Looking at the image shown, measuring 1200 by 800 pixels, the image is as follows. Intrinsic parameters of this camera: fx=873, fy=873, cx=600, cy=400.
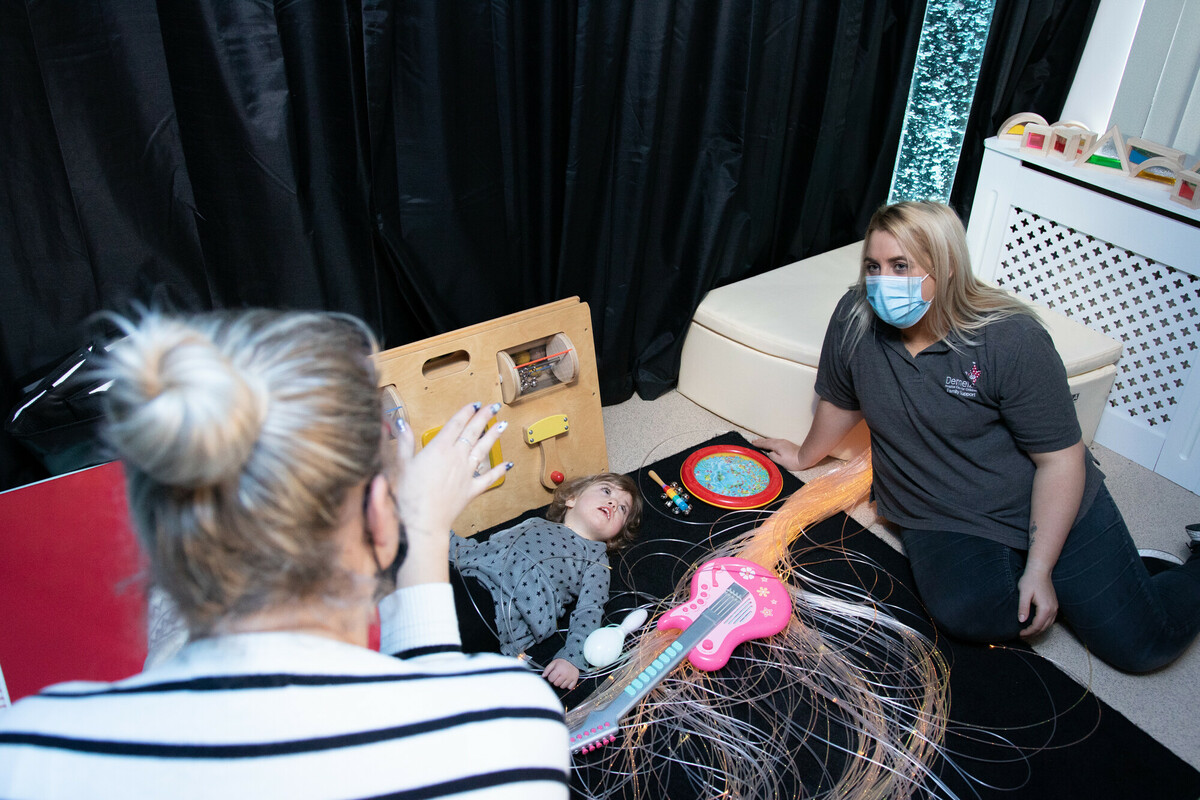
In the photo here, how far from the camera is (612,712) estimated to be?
4.86 ft

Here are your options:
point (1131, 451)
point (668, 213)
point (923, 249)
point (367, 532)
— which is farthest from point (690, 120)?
point (367, 532)

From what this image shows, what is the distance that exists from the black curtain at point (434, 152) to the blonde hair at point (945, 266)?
0.71 m

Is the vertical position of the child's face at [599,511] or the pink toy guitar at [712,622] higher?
the child's face at [599,511]

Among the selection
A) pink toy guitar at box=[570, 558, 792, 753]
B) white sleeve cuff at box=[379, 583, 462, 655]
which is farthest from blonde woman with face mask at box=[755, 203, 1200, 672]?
white sleeve cuff at box=[379, 583, 462, 655]

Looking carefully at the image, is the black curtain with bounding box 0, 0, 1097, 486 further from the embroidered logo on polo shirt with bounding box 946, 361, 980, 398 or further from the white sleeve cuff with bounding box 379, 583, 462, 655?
the white sleeve cuff with bounding box 379, 583, 462, 655

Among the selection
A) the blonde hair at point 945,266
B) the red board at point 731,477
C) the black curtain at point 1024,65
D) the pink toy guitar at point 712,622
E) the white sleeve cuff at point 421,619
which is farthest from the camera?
the black curtain at point 1024,65

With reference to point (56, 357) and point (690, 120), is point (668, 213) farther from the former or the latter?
point (56, 357)

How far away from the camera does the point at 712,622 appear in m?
1.67

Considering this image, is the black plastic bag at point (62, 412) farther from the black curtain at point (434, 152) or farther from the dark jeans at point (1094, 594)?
the dark jeans at point (1094, 594)

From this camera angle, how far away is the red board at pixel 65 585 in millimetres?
1544

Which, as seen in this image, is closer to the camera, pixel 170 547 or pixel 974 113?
pixel 170 547

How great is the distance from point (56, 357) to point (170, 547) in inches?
46.2

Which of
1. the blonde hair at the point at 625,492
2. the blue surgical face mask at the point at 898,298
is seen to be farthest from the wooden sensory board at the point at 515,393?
the blue surgical face mask at the point at 898,298

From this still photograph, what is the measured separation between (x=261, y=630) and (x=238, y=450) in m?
0.19
